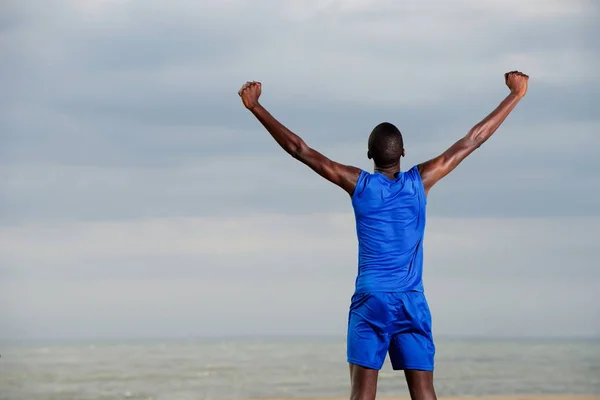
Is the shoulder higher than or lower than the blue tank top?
higher

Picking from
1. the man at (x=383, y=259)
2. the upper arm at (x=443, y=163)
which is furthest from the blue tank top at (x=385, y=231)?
the upper arm at (x=443, y=163)

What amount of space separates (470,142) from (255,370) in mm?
13284

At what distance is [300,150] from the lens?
420 cm

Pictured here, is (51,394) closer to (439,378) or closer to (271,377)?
(271,377)

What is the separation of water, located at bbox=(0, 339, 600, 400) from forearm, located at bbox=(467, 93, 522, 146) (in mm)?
9170

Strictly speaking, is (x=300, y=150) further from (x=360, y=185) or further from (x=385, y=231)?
(x=385, y=231)

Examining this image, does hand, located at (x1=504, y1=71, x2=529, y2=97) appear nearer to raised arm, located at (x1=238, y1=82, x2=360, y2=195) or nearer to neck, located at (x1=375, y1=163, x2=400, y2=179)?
neck, located at (x1=375, y1=163, x2=400, y2=179)

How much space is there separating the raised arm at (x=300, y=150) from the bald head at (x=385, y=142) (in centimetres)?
12

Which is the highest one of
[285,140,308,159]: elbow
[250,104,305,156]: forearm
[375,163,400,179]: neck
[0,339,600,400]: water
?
[250,104,305,156]: forearm

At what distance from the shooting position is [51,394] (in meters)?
14.3

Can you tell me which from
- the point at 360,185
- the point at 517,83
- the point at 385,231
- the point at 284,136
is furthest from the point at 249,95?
the point at 517,83

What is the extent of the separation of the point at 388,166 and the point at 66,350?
19530mm

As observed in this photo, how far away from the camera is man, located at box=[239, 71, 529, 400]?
Result: 425cm

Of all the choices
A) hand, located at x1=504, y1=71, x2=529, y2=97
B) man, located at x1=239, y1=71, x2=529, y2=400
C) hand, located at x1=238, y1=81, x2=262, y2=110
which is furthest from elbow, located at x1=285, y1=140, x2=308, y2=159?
hand, located at x1=504, y1=71, x2=529, y2=97
